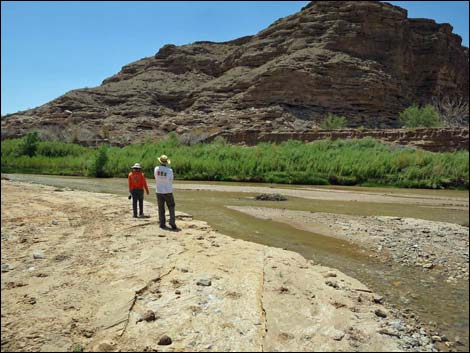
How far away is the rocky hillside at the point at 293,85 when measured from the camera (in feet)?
184

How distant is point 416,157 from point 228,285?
23.6 m

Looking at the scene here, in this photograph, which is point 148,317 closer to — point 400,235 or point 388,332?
point 388,332

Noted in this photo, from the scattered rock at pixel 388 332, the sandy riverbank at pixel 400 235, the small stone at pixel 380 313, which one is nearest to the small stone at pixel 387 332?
the scattered rock at pixel 388 332

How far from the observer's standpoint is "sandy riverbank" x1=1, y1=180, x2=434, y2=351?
156 inches

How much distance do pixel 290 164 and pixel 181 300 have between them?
2451cm

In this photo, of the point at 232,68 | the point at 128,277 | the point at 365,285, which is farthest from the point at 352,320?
the point at 232,68

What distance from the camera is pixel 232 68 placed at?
243ft

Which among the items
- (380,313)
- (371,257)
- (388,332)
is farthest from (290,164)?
(388,332)

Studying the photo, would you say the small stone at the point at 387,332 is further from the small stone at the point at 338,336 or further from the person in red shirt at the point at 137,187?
the person in red shirt at the point at 137,187

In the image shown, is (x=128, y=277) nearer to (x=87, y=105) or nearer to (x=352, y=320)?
(x=352, y=320)

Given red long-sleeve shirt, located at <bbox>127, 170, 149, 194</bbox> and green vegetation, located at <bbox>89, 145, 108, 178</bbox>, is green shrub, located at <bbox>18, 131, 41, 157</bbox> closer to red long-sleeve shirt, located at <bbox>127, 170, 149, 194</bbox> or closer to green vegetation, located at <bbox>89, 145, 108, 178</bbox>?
green vegetation, located at <bbox>89, 145, 108, 178</bbox>

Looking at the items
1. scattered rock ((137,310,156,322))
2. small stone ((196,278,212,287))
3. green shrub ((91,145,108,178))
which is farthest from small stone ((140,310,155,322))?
green shrub ((91,145,108,178))

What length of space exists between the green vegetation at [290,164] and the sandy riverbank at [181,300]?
19.6 m

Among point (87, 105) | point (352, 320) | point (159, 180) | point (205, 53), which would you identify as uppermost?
point (205, 53)
